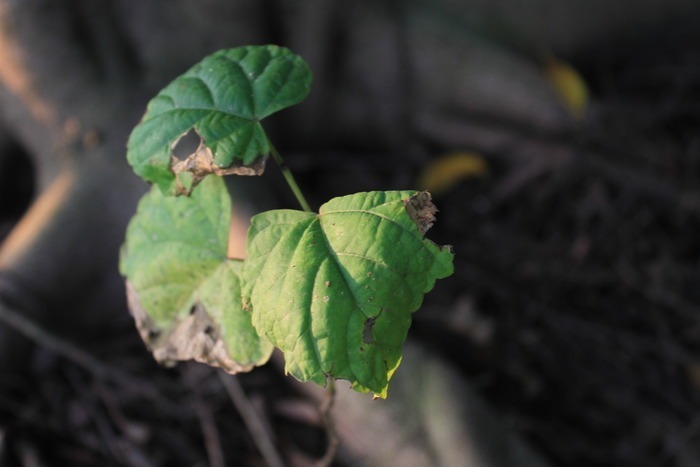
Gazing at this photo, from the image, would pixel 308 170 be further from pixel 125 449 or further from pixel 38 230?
pixel 125 449

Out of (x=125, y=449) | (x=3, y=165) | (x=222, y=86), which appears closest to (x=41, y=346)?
(x=125, y=449)

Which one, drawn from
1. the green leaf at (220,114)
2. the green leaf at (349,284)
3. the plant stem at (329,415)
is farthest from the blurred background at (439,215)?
the green leaf at (349,284)

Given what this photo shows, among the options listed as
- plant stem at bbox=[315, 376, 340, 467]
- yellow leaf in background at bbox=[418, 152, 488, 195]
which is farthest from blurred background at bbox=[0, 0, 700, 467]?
plant stem at bbox=[315, 376, 340, 467]

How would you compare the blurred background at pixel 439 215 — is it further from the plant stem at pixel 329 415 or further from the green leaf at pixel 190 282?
the green leaf at pixel 190 282

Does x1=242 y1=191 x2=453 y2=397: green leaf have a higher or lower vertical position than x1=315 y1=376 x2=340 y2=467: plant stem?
higher

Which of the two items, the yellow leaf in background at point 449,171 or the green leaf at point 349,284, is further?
the yellow leaf in background at point 449,171

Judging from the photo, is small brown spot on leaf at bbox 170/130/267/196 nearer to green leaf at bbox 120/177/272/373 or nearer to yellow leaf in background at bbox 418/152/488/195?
green leaf at bbox 120/177/272/373

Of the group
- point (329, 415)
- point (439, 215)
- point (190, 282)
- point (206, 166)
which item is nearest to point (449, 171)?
point (439, 215)

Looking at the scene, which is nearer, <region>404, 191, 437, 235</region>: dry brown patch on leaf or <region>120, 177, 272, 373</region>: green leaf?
<region>404, 191, 437, 235</region>: dry brown patch on leaf
